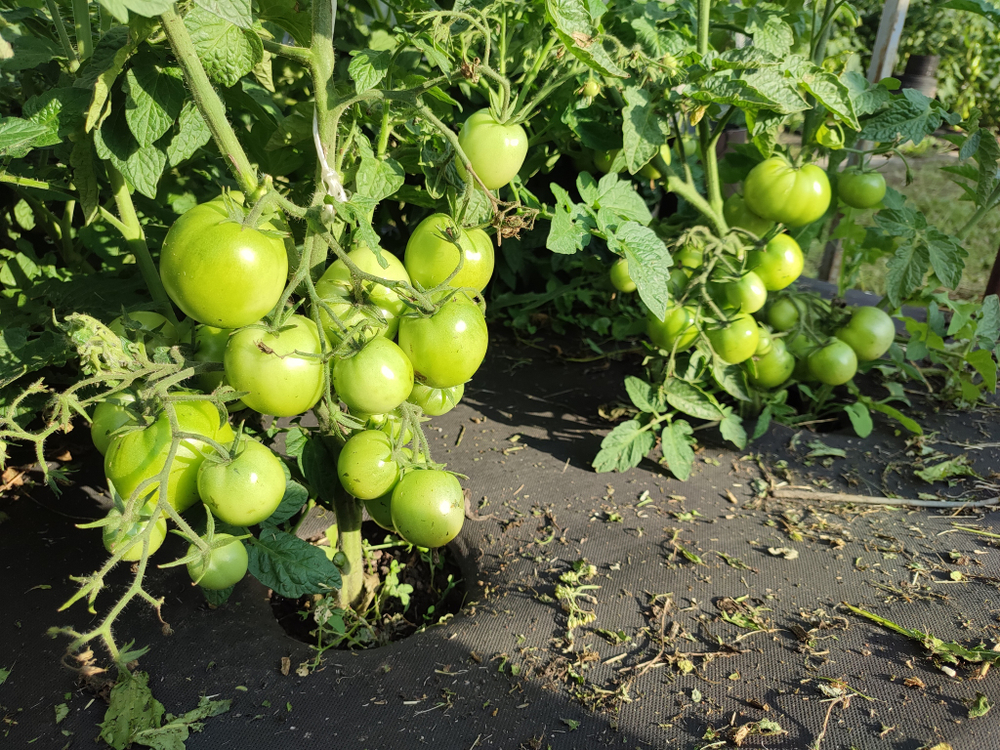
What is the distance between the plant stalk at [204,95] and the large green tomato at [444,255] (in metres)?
0.23

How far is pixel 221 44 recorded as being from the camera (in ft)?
2.58

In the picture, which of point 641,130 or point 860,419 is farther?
point 860,419

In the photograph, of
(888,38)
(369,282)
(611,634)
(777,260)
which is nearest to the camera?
(369,282)

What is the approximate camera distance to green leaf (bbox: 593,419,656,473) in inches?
62.7

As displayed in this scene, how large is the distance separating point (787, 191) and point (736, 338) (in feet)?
1.16

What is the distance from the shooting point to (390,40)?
1.63m

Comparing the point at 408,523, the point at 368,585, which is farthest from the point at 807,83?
the point at 368,585

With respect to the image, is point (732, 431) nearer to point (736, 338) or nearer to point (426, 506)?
point (736, 338)

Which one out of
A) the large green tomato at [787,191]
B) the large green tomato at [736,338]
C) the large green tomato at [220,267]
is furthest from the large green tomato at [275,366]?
the large green tomato at [787,191]

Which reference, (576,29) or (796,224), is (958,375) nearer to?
(796,224)

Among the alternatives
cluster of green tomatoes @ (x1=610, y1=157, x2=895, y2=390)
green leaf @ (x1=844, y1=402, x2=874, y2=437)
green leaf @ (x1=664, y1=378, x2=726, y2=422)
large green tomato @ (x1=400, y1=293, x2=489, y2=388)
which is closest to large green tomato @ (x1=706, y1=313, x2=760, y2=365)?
cluster of green tomatoes @ (x1=610, y1=157, x2=895, y2=390)

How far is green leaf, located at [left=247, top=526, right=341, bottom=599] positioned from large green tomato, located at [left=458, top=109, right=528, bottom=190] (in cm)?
61

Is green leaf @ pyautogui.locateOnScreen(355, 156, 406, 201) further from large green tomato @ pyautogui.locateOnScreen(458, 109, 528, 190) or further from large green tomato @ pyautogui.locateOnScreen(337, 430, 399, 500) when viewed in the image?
large green tomato @ pyautogui.locateOnScreen(337, 430, 399, 500)

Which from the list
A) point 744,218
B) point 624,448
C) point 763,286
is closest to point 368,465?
point 624,448
